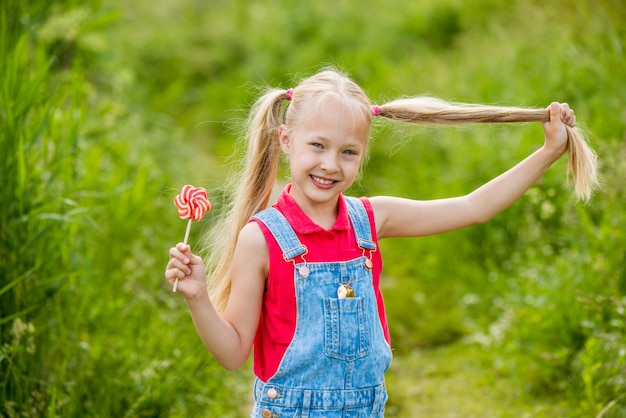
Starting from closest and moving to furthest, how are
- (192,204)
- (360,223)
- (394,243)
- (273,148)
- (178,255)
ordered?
1. (178,255)
2. (192,204)
3. (360,223)
4. (273,148)
5. (394,243)

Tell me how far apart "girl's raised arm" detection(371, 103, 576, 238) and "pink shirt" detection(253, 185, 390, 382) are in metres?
0.19

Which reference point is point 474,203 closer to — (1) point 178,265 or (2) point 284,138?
(2) point 284,138

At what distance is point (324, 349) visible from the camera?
8.07 feet

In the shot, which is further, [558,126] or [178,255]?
[558,126]

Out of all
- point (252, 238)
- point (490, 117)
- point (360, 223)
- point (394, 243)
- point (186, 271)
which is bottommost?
point (186, 271)

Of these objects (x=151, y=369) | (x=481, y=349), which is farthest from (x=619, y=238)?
(x=151, y=369)

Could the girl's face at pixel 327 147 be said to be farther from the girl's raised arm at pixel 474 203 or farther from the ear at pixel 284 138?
the girl's raised arm at pixel 474 203

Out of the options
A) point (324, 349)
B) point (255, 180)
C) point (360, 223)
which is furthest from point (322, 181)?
point (324, 349)

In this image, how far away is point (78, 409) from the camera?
3.24m

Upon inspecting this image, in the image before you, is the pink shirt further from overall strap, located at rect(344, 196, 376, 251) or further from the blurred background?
the blurred background

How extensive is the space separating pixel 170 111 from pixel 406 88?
2.65 metres

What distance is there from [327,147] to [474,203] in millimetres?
566

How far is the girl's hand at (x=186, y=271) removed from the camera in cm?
225

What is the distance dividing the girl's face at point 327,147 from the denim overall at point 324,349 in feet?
0.47
